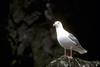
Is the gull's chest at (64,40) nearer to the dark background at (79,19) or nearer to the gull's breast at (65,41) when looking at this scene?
the gull's breast at (65,41)

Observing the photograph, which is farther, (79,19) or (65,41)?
(79,19)

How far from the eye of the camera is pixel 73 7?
1073cm

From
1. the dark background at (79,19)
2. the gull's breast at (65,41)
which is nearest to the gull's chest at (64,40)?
the gull's breast at (65,41)

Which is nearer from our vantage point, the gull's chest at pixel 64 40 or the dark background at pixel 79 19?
the gull's chest at pixel 64 40

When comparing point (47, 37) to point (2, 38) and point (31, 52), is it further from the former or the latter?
point (2, 38)

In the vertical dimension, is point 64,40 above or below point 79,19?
above

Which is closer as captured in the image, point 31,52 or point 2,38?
point 31,52

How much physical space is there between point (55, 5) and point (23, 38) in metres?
1.26

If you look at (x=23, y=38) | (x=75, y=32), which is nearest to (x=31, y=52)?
(x=23, y=38)

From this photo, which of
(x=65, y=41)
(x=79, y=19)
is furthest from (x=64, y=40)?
(x=79, y=19)

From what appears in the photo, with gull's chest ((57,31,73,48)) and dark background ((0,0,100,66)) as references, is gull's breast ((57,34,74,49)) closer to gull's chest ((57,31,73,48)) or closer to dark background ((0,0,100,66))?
gull's chest ((57,31,73,48))

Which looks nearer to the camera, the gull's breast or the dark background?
the gull's breast

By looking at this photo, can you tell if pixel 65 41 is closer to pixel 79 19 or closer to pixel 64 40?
pixel 64 40

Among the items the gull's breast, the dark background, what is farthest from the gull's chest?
the dark background
